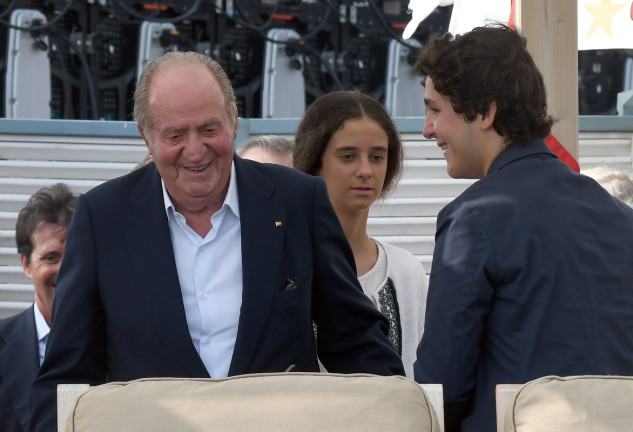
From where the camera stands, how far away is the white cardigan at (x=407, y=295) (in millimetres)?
3129

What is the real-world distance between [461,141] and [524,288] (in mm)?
402

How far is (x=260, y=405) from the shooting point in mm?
1792

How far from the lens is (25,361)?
324cm

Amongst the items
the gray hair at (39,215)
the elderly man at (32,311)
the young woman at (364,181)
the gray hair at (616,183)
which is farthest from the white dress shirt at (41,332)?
the gray hair at (616,183)

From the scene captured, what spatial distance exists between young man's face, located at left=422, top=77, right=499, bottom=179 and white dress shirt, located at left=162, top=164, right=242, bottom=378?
1.60 feet

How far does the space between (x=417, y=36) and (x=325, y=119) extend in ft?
18.9

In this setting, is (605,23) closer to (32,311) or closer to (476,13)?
(476,13)

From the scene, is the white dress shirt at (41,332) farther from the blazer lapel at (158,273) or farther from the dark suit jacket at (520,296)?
the dark suit jacket at (520,296)

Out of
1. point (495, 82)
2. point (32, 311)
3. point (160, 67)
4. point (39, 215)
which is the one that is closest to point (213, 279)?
point (160, 67)

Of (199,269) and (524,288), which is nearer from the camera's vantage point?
(524,288)

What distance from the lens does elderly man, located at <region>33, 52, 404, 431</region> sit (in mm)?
2338

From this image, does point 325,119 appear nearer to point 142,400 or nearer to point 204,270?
point 204,270

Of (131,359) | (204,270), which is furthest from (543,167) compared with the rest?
(131,359)

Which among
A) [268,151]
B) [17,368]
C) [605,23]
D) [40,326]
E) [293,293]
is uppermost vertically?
[605,23]
